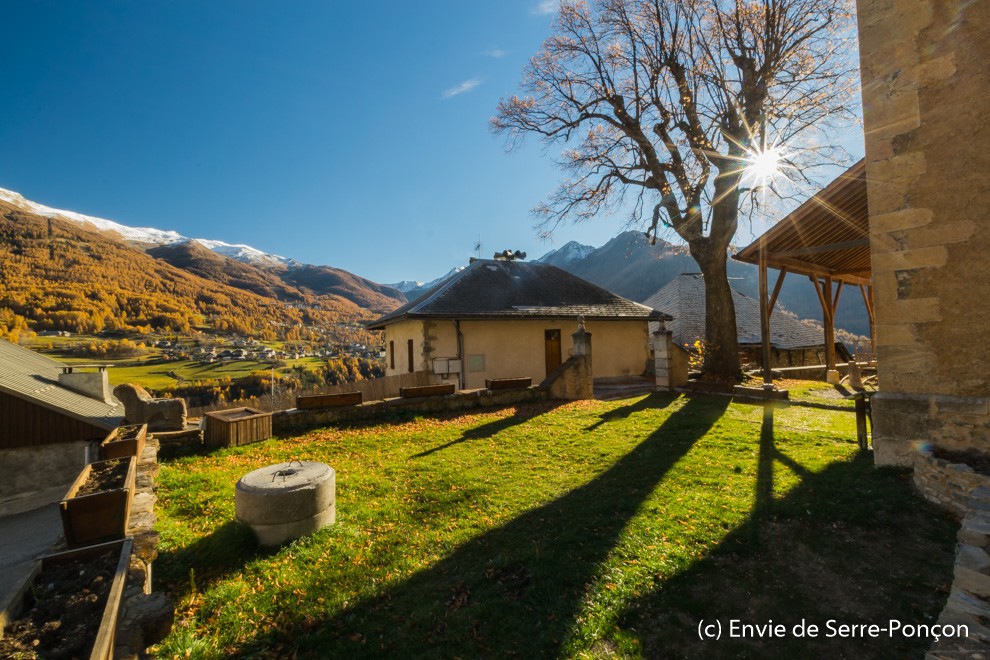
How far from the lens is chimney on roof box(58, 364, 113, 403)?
12.6 metres

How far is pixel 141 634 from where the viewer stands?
2.50 meters

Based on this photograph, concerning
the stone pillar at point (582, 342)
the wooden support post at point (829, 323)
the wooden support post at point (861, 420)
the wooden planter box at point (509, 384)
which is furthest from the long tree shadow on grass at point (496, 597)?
the wooden support post at point (829, 323)

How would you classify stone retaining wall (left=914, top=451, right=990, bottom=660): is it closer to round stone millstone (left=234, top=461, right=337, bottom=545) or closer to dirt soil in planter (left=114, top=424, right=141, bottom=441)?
round stone millstone (left=234, top=461, right=337, bottom=545)

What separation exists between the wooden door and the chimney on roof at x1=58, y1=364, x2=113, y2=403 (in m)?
16.1

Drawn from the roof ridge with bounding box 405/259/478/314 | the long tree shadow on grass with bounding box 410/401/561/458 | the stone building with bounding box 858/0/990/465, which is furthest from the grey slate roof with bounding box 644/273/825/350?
the stone building with bounding box 858/0/990/465

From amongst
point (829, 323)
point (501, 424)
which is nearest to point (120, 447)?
point (501, 424)

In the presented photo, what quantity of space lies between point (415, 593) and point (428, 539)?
2.98 ft

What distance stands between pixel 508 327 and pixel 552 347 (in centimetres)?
248

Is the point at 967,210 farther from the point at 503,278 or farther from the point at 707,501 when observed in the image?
the point at 503,278

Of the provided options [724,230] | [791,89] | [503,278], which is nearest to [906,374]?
[724,230]

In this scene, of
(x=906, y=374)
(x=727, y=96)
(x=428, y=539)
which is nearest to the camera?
(x=428, y=539)

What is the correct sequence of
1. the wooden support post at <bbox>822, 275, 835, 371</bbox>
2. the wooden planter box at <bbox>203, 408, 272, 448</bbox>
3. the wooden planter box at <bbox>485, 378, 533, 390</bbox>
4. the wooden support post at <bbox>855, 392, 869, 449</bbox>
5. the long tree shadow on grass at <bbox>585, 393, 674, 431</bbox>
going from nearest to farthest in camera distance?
the wooden support post at <bbox>855, 392, 869, 449</bbox>, the wooden planter box at <bbox>203, 408, 272, 448</bbox>, the long tree shadow on grass at <bbox>585, 393, 674, 431</bbox>, the wooden planter box at <bbox>485, 378, 533, 390</bbox>, the wooden support post at <bbox>822, 275, 835, 371</bbox>

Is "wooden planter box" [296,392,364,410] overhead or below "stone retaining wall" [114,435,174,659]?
overhead

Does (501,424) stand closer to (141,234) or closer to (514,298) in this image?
(514,298)
